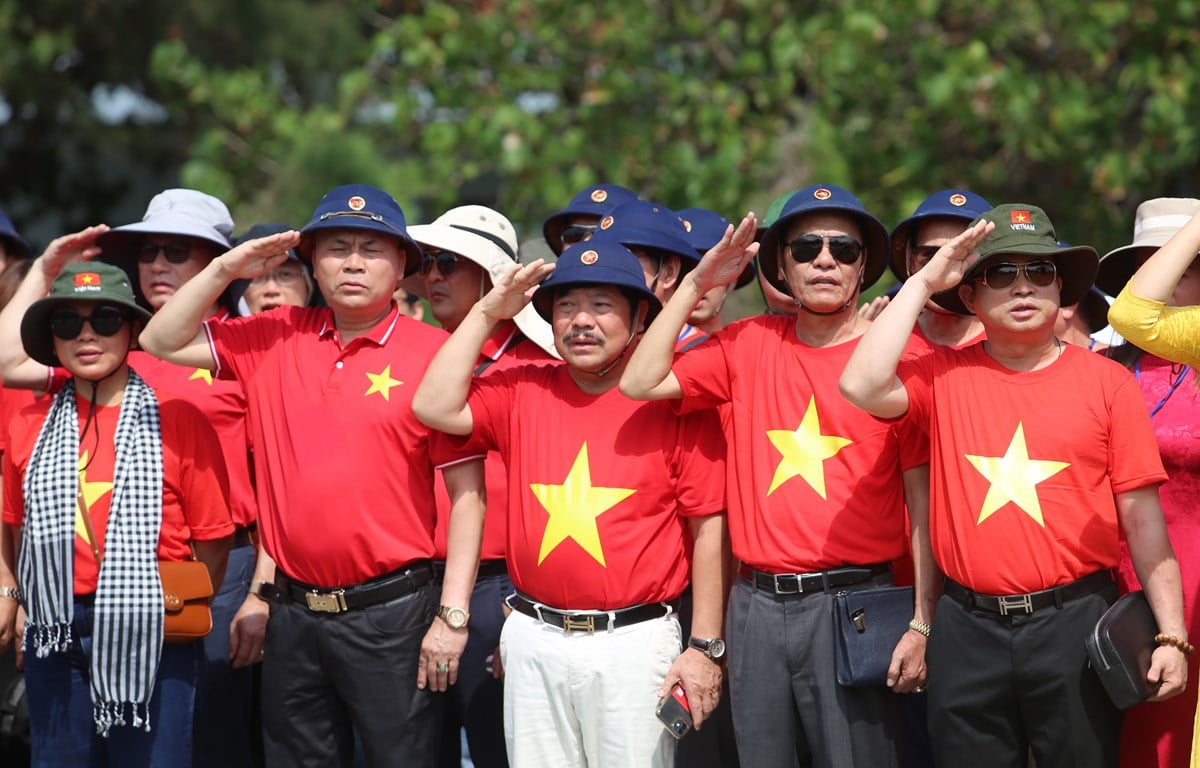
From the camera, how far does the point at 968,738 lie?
4340 millimetres

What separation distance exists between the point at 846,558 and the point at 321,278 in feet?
6.98

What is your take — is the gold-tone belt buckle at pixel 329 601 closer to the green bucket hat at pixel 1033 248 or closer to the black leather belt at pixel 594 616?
the black leather belt at pixel 594 616

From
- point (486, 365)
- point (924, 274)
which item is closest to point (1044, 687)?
point (924, 274)

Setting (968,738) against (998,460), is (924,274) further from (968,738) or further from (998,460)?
(968,738)

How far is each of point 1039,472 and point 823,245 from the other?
1.01 meters

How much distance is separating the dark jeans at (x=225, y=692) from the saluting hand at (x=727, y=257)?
2.39 metres

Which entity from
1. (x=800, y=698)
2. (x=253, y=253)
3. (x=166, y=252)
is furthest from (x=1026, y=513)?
(x=166, y=252)

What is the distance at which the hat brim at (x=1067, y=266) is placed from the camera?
14.4ft

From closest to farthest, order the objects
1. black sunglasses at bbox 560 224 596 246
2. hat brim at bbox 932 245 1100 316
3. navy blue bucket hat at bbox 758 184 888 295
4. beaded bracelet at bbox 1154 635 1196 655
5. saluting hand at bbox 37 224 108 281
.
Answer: beaded bracelet at bbox 1154 635 1196 655 < hat brim at bbox 932 245 1100 316 < navy blue bucket hat at bbox 758 184 888 295 < saluting hand at bbox 37 224 108 281 < black sunglasses at bbox 560 224 596 246

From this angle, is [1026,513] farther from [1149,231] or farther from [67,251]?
[67,251]

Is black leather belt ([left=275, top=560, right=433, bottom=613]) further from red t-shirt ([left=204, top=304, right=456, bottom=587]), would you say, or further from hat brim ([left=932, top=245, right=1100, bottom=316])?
hat brim ([left=932, top=245, right=1100, bottom=316])

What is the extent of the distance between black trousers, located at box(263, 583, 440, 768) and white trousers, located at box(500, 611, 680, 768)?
1.25 feet

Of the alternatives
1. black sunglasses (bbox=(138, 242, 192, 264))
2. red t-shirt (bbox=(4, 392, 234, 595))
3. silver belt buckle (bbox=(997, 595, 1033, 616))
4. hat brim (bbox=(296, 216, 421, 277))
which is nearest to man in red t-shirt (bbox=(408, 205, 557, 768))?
hat brim (bbox=(296, 216, 421, 277))

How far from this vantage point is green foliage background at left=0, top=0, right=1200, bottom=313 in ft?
32.2
